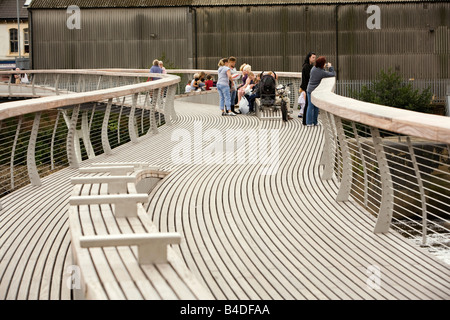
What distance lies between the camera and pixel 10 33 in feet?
247

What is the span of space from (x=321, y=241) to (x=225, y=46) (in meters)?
48.8

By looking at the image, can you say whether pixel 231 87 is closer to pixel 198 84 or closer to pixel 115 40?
pixel 198 84

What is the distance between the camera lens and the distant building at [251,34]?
179 ft

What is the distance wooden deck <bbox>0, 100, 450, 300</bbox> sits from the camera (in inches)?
229

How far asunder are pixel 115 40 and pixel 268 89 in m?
35.5

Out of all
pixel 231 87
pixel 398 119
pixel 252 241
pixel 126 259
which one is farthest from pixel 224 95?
pixel 126 259

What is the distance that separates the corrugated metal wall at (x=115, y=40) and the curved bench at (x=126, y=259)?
165ft

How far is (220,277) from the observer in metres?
6.06

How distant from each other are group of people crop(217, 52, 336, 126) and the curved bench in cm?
1196

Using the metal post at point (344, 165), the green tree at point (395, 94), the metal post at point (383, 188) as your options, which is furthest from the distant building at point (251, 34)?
the metal post at point (383, 188)

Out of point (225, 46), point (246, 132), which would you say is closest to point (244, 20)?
point (225, 46)

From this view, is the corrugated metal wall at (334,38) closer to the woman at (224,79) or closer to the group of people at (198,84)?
the group of people at (198,84)

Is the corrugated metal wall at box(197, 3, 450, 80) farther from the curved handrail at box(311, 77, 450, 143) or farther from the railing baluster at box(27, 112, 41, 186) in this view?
the curved handrail at box(311, 77, 450, 143)
